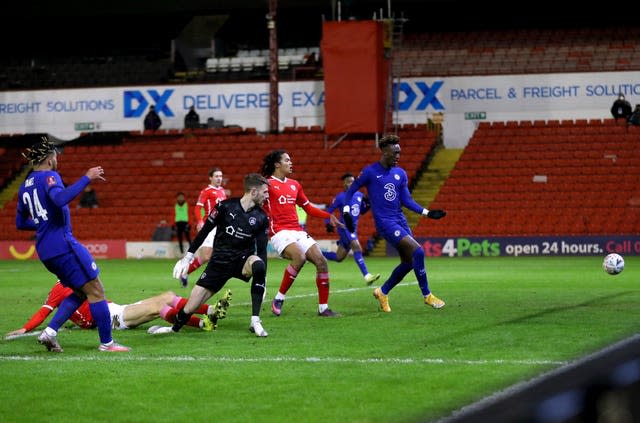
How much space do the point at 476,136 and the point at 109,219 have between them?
13798 millimetres

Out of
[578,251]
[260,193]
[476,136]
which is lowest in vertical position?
[578,251]

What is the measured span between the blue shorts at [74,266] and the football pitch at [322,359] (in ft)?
2.34

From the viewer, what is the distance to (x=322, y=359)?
30.6 ft

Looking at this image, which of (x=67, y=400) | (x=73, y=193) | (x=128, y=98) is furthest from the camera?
(x=128, y=98)

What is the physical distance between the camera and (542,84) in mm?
40000

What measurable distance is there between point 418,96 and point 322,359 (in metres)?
32.2

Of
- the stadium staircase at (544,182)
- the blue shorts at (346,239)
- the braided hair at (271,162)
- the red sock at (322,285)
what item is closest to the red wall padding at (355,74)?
the stadium staircase at (544,182)

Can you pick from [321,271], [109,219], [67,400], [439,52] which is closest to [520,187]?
[439,52]

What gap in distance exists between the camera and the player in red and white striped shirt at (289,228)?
44.6 ft

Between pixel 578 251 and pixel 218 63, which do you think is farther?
pixel 218 63

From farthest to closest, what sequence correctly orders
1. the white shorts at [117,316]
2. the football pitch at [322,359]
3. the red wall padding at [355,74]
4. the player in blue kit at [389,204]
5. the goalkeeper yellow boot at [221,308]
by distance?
1. the red wall padding at [355,74]
2. the player in blue kit at [389,204]
3. the white shorts at [117,316]
4. the goalkeeper yellow boot at [221,308]
5. the football pitch at [322,359]

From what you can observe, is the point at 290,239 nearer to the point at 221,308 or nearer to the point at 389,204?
the point at 389,204

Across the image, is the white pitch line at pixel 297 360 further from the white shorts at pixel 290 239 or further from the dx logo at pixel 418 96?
the dx logo at pixel 418 96

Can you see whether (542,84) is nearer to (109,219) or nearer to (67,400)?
(109,219)
